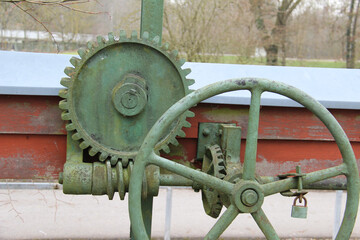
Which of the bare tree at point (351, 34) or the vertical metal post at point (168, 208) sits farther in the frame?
the bare tree at point (351, 34)

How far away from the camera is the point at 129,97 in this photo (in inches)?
61.9

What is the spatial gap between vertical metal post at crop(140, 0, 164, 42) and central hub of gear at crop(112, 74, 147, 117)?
24 cm

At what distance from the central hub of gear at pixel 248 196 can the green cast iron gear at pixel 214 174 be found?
20cm

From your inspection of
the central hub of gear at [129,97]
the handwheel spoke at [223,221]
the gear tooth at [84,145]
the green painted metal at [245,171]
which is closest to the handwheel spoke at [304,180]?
the green painted metal at [245,171]

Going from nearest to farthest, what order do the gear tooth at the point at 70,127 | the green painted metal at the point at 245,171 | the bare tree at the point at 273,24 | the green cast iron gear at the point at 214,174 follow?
the green painted metal at the point at 245,171, the green cast iron gear at the point at 214,174, the gear tooth at the point at 70,127, the bare tree at the point at 273,24

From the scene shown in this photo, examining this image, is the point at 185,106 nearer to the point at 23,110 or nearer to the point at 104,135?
the point at 104,135

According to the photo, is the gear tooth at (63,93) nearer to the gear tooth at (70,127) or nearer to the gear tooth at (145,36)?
the gear tooth at (70,127)

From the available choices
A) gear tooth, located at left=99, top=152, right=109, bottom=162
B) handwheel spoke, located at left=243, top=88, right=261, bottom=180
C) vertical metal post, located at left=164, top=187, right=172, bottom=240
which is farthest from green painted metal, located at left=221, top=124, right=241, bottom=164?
vertical metal post, located at left=164, top=187, right=172, bottom=240

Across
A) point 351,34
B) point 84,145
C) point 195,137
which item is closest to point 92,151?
point 84,145

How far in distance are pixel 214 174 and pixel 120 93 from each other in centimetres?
44

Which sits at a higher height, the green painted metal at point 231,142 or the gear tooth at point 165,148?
the green painted metal at point 231,142

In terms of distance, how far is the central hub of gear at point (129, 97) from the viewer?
1569 mm

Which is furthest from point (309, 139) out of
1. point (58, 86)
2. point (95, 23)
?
point (95, 23)

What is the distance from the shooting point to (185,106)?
1.25 m
